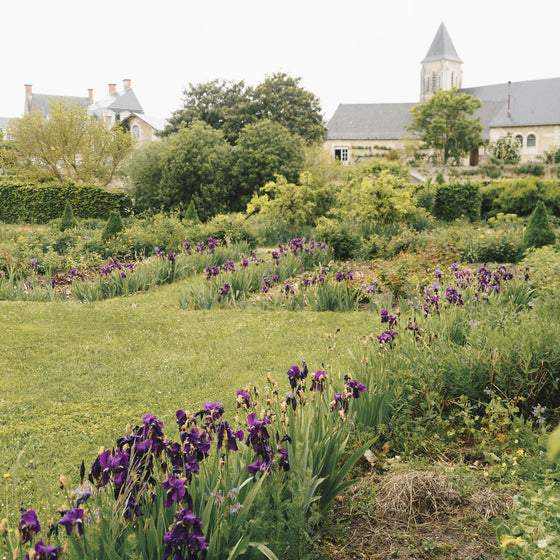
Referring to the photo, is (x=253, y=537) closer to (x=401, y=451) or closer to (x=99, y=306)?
(x=401, y=451)

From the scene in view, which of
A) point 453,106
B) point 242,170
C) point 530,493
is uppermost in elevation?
point 453,106

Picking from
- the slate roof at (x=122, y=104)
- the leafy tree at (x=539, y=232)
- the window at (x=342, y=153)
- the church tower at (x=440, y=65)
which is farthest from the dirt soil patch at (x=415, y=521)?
the church tower at (x=440, y=65)

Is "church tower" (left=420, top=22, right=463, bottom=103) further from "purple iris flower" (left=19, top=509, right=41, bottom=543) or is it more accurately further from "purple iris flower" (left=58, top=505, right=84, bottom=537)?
"purple iris flower" (left=19, top=509, right=41, bottom=543)

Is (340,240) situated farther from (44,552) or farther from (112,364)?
(44,552)

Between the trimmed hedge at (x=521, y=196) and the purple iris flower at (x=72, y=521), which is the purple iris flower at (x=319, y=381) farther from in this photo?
the trimmed hedge at (x=521, y=196)

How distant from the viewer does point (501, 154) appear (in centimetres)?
4538

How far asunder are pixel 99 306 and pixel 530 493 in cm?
649

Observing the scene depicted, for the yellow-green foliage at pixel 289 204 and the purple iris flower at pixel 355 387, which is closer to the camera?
the purple iris flower at pixel 355 387

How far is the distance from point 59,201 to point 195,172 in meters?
6.07

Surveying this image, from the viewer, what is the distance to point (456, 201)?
18984 millimetres

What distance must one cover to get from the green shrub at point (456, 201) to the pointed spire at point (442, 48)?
198 ft

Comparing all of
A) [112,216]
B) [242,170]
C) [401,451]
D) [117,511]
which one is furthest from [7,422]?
[242,170]

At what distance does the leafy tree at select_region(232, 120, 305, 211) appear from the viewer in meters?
22.3

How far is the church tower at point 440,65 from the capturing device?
232 feet
